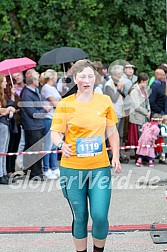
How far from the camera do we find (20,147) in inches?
382

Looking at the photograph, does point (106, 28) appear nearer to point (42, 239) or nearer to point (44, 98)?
point (44, 98)

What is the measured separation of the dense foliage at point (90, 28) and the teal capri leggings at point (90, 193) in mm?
11054

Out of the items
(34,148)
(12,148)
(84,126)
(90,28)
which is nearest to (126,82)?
(34,148)

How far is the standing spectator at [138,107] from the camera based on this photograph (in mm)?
10586

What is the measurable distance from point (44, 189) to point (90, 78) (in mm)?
3974

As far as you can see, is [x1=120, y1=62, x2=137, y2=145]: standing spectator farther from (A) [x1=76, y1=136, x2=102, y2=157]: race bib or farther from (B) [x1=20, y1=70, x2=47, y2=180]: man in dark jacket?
(A) [x1=76, y1=136, x2=102, y2=157]: race bib

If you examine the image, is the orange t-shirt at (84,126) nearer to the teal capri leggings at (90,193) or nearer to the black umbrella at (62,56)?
the teal capri leggings at (90,193)

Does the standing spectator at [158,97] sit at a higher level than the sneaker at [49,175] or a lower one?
higher

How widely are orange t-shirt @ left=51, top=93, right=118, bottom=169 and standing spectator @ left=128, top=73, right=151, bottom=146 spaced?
5788 mm

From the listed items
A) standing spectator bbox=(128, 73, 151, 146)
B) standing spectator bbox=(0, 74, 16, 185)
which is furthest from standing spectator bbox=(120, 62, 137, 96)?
standing spectator bbox=(0, 74, 16, 185)

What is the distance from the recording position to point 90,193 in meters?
4.79

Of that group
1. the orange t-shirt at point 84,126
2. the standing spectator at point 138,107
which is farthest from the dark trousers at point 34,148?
the orange t-shirt at point 84,126

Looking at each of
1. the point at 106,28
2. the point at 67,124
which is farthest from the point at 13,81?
the point at 106,28

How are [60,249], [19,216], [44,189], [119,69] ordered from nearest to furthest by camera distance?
[60,249] → [19,216] → [44,189] → [119,69]
